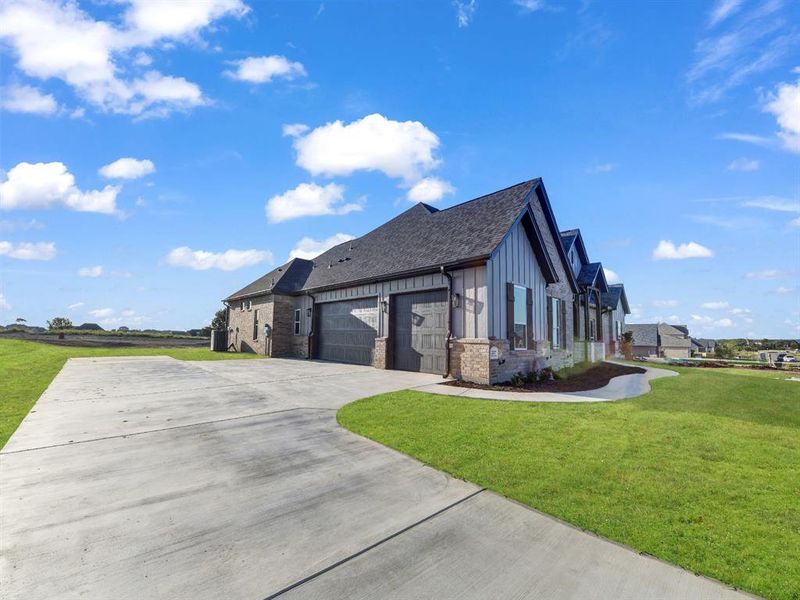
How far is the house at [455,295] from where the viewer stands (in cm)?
1207

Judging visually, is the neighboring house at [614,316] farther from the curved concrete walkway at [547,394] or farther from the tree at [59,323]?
the tree at [59,323]

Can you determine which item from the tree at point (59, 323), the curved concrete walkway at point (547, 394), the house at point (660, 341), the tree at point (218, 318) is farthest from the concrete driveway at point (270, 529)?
the tree at point (59, 323)

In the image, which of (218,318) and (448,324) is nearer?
(448,324)

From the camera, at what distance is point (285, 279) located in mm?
24156

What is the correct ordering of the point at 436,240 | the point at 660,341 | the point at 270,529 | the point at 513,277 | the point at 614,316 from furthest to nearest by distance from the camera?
1. the point at 660,341
2. the point at 614,316
3. the point at 436,240
4. the point at 513,277
5. the point at 270,529

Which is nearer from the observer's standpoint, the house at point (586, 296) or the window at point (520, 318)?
the window at point (520, 318)

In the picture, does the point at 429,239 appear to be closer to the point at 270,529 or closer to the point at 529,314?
the point at 529,314

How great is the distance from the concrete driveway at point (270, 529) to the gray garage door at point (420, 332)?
7.74 meters

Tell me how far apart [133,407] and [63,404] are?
1586 millimetres

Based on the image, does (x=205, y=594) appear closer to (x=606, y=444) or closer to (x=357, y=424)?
(x=357, y=424)

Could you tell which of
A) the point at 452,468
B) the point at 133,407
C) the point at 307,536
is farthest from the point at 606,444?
the point at 133,407

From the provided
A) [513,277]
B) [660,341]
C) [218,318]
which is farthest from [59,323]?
[660,341]

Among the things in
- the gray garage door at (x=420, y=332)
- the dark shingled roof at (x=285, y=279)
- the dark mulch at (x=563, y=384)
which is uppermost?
the dark shingled roof at (x=285, y=279)

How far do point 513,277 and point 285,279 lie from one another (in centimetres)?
1618
